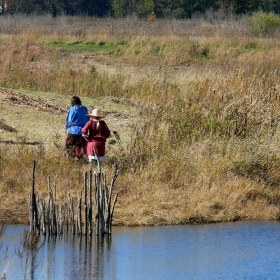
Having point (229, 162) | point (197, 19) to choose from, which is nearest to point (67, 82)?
point (229, 162)

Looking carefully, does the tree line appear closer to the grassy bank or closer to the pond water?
the grassy bank

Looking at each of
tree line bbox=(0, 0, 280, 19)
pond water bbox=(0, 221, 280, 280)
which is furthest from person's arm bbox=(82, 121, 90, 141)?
tree line bbox=(0, 0, 280, 19)

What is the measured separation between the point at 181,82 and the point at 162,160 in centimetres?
700

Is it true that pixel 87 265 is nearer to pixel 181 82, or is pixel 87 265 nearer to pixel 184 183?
pixel 184 183

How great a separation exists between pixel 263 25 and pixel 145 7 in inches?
690

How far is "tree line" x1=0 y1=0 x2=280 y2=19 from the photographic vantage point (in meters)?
53.2

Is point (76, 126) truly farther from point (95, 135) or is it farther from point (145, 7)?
point (145, 7)

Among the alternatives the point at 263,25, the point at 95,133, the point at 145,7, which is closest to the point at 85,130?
the point at 95,133

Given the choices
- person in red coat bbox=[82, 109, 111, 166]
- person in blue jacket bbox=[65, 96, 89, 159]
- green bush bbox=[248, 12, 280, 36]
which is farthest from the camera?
green bush bbox=[248, 12, 280, 36]

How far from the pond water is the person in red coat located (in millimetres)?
1535

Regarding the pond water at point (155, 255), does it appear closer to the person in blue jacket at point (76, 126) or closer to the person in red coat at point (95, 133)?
the person in red coat at point (95, 133)

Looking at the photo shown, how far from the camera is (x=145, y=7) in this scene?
54.7 m

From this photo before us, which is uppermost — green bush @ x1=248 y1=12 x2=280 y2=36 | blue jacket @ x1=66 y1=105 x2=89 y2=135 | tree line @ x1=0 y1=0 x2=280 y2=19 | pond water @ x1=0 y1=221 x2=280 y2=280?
blue jacket @ x1=66 y1=105 x2=89 y2=135

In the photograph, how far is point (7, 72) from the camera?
899 inches
